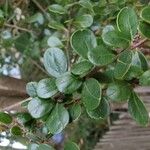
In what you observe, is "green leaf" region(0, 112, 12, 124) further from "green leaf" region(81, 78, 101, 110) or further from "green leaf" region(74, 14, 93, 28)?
"green leaf" region(74, 14, 93, 28)

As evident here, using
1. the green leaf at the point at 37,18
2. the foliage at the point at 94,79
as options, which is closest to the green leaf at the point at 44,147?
the foliage at the point at 94,79

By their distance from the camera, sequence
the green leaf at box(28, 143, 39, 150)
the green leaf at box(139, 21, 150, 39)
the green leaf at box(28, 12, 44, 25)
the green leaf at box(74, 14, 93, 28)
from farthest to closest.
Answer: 1. the green leaf at box(28, 12, 44, 25)
2. the green leaf at box(74, 14, 93, 28)
3. the green leaf at box(28, 143, 39, 150)
4. the green leaf at box(139, 21, 150, 39)

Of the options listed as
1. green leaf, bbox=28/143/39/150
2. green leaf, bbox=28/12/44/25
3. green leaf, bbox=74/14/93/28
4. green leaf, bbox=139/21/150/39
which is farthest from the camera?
green leaf, bbox=28/12/44/25

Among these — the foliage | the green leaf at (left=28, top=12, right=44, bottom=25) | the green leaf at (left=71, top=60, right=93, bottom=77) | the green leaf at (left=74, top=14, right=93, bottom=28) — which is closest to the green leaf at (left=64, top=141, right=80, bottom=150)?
the foliage

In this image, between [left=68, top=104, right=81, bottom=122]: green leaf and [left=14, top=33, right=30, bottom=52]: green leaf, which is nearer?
[left=68, top=104, right=81, bottom=122]: green leaf

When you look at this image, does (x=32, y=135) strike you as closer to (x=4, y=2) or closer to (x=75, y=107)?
(x=75, y=107)

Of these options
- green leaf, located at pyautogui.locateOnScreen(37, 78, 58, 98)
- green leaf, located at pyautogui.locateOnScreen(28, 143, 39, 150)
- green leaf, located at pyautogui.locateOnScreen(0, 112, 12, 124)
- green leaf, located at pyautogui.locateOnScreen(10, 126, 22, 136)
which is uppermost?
green leaf, located at pyautogui.locateOnScreen(37, 78, 58, 98)

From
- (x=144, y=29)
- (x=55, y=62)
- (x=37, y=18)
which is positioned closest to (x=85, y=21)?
(x=55, y=62)

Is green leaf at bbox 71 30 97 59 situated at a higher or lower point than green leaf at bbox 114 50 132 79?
higher
